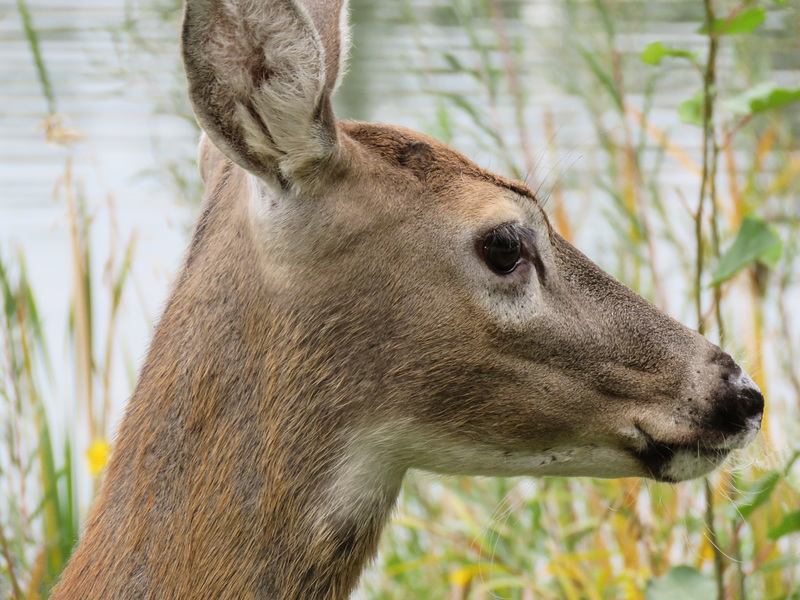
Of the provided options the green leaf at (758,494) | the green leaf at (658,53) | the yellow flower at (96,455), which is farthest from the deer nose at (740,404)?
the yellow flower at (96,455)

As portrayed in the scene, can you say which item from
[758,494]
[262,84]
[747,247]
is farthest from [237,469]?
[747,247]

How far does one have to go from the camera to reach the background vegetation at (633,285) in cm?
341

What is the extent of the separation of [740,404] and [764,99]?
2.96 feet

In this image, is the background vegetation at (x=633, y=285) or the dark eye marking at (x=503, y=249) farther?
the background vegetation at (x=633, y=285)

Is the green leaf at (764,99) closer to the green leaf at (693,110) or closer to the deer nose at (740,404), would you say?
the green leaf at (693,110)

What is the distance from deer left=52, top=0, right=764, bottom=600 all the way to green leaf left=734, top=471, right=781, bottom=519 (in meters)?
0.25

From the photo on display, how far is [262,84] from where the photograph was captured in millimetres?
2500

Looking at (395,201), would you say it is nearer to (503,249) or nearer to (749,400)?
(503,249)

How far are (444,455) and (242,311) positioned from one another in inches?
24.2

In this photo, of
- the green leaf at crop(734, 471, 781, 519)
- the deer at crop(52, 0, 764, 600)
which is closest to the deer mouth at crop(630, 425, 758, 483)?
the deer at crop(52, 0, 764, 600)

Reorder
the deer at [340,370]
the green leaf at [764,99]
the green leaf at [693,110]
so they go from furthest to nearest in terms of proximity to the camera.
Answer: the green leaf at [693,110] → the green leaf at [764,99] → the deer at [340,370]


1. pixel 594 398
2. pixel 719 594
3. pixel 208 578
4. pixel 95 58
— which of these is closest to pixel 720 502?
pixel 719 594

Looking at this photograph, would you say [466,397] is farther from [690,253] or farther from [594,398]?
[690,253]

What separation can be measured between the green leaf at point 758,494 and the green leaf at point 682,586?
0.23 meters
